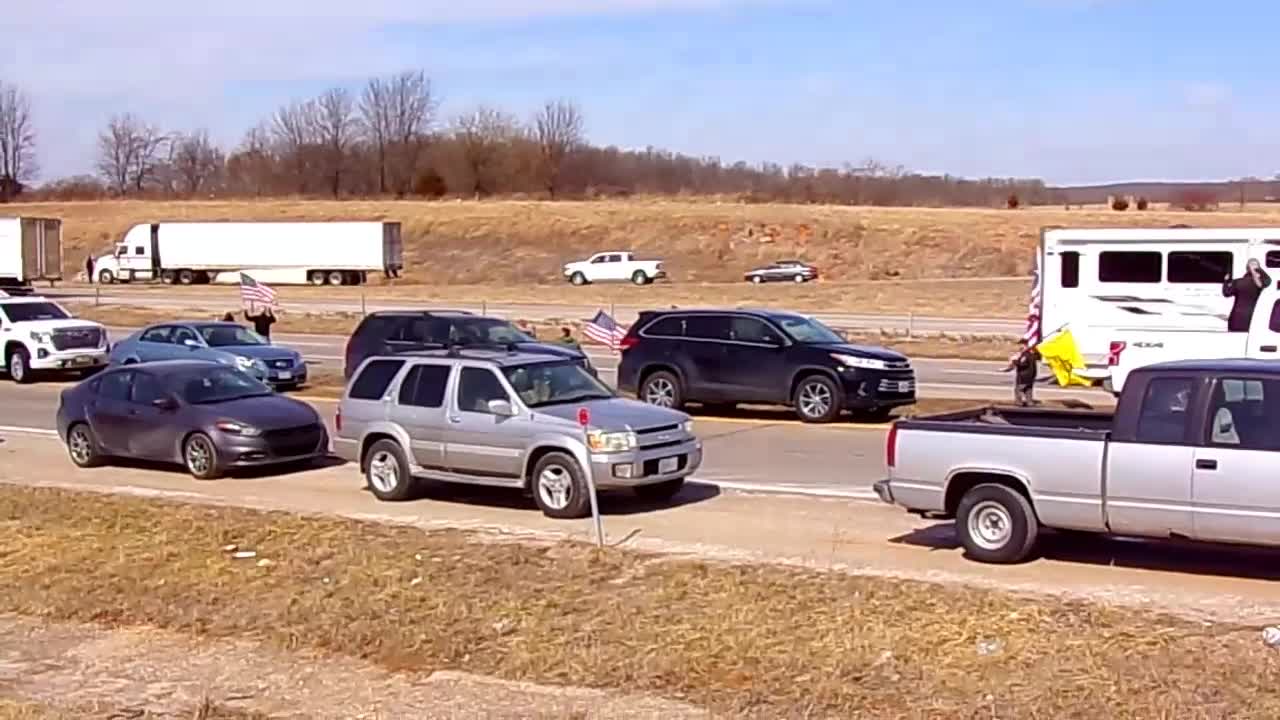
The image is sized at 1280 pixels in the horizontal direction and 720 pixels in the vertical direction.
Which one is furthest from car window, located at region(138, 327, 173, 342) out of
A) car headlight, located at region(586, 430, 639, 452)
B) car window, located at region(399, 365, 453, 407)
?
car headlight, located at region(586, 430, 639, 452)

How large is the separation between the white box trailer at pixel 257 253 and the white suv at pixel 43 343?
134 feet

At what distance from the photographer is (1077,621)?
10672 mm

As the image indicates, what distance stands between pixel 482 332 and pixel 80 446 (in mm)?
9414

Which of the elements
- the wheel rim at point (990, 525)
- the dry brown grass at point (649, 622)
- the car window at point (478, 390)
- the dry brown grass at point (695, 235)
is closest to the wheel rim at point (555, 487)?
the car window at point (478, 390)

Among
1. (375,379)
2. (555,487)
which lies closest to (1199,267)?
(375,379)

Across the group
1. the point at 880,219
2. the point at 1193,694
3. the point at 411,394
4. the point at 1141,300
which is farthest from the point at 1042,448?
the point at 880,219

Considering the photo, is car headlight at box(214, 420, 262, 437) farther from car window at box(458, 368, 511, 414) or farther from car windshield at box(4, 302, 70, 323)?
car windshield at box(4, 302, 70, 323)

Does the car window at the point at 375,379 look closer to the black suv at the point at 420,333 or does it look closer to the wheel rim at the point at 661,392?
the wheel rim at the point at 661,392

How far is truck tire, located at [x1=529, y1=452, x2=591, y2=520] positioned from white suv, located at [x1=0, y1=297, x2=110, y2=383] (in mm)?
21663

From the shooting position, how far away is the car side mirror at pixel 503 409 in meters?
16.2

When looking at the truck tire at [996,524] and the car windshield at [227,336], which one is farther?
the car windshield at [227,336]

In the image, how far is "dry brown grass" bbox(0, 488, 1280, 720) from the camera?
9.61m

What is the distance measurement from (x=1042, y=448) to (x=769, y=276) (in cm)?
6314

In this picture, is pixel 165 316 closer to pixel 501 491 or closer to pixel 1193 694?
pixel 501 491
